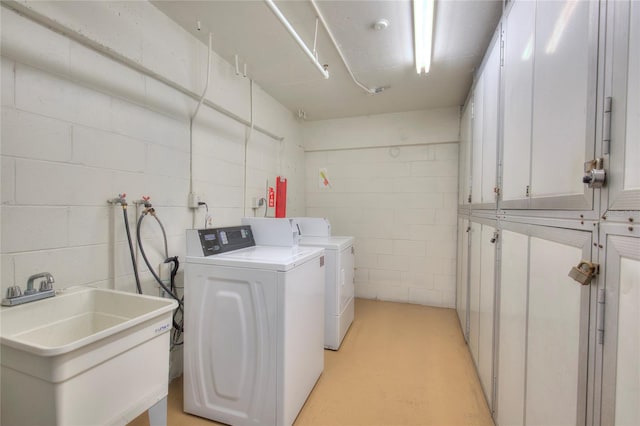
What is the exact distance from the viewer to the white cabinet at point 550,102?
0.78 m

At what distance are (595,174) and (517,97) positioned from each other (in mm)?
787

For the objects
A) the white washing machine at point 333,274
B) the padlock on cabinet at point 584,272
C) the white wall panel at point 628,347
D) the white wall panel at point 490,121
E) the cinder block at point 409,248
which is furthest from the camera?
the cinder block at point 409,248

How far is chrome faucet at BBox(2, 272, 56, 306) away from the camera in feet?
3.68

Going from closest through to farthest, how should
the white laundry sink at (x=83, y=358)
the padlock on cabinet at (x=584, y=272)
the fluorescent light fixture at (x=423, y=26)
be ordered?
the padlock on cabinet at (x=584, y=272) < the white laundry sink at (x=83, y=358) < the fluorescent light fixture at (x=423, y=26)

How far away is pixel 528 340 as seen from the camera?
114cm

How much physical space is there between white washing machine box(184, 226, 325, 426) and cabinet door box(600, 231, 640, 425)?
123 cm

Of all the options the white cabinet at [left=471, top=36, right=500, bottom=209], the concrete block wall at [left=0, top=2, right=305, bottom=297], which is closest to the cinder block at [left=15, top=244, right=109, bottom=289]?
the concrete block wall at [left=0, top=2, right=305, bottom=297]

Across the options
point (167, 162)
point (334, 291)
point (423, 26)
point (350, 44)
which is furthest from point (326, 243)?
point (423, 26)

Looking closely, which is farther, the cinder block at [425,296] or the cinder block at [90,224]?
the cinder block at [425,296]

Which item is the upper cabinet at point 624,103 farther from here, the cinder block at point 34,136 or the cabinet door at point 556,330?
the cinder block at point 34,136

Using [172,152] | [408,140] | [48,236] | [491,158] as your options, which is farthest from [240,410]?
[408,140]

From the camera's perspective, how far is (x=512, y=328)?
132 cm

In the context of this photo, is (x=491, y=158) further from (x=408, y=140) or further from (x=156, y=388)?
(x=156, y=388)

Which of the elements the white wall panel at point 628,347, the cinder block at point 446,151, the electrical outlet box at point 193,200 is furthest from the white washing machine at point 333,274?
the white wall panel at point 628,347
